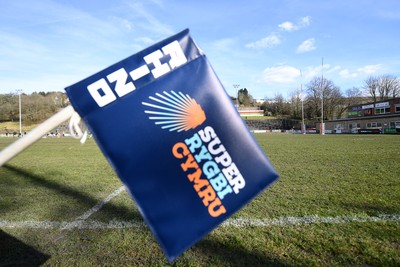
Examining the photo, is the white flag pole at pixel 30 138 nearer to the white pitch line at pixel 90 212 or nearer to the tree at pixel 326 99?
the white pitch line at pixel 90 212

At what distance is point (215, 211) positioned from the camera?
1.31 metres

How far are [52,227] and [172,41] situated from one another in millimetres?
3567

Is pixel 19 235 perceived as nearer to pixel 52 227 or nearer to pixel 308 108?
pixel 52 227

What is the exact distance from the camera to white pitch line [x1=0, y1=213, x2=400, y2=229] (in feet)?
12.3

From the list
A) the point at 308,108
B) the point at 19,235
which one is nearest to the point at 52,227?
the point at 19,235

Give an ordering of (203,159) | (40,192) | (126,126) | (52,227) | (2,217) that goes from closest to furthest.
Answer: (126,126) < (203,159) < (52,227) < (2,217) < (40,192)

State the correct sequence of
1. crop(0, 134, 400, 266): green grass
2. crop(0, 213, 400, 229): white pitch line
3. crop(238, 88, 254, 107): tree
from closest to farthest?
crop(0, 134, 400, 266): green grass → crop(0, 213, 400, 229): white pitch line → crop(238, 88, 254, 107): tree

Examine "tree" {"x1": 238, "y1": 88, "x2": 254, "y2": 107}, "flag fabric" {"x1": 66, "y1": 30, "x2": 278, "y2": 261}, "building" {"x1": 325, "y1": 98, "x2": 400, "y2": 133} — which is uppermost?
"tree" {"x1": 238, "y1": 88, "x2": 254, "y2": 107}

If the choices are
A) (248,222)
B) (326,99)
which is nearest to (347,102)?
(326,99)

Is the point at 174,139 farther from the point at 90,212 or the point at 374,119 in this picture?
the point at 374,119

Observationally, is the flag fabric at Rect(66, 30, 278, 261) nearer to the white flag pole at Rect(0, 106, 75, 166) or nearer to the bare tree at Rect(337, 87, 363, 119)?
the white flag pole at Rect(0, 106, 75, 166)

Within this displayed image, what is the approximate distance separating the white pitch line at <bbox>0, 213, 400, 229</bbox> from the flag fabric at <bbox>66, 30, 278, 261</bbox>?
2.57 metres

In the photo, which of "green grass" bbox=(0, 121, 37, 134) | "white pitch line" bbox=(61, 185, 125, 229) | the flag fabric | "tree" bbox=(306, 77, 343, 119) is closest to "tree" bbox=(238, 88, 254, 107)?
"tree" bbox=(306, 77, 343, 119)

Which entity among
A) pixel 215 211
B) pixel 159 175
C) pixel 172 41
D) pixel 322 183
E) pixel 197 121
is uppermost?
pixel 172 41
